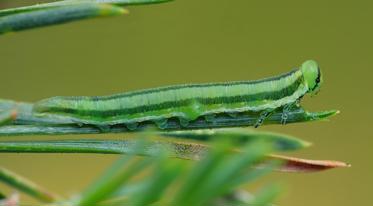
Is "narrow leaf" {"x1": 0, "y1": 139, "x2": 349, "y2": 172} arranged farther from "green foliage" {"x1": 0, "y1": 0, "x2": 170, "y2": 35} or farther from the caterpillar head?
the caterpillar head

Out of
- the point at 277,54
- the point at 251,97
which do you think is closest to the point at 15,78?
the point at 277,54

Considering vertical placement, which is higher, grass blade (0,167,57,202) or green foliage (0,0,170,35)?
green foliage (0,0,170,35)

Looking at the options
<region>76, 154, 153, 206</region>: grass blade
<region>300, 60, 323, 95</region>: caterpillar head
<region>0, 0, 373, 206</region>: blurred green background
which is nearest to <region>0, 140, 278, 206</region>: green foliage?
<region>76, 154, 153, 206</region>: grass blade

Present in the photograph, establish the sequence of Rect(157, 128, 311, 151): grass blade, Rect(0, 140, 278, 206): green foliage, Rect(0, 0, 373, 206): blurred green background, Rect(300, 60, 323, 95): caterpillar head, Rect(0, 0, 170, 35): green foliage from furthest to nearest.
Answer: Rect(0, 0, 373, 206): blurred green background, Rect(300, 60, 323, 95): caterpillar head, Rect(157, 128, 311, 151): grass blade, Rect(0, 0, 170, 35): green foliage, Rect(0, 140, 278, 206): green foliage

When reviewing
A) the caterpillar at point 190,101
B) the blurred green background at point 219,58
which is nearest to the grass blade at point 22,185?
the caterpillar at point 190,101

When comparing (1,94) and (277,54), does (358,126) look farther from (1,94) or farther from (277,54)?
(1,94)

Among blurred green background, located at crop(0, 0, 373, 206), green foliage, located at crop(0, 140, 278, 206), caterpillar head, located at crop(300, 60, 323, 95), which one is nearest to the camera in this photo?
green foliage, located at crop(0, 140, 278, 206)

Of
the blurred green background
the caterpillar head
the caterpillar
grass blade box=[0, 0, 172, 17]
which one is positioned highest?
Result: the blurred green background

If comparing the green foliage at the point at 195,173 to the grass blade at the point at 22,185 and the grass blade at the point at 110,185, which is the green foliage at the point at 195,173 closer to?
the grass blade at the point at 110,185
